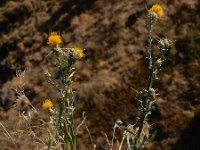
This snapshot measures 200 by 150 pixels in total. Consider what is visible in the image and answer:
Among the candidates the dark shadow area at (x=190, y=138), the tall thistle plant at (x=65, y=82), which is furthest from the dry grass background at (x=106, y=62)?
the tall thistle plant at (x=65, y=82)

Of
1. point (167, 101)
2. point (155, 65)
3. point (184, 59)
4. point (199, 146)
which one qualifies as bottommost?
point (199, 146)

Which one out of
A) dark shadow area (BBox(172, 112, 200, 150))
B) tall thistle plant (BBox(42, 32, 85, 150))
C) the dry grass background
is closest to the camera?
tall thistle plant (BBox(42, 32, 85, 150))

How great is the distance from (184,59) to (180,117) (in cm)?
213

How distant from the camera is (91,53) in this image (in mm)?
16266

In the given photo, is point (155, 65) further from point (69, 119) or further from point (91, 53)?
point (91, 53)

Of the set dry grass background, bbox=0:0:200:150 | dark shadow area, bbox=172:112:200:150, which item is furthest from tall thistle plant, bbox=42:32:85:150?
dark shadow area, bbox=172:112:200:150

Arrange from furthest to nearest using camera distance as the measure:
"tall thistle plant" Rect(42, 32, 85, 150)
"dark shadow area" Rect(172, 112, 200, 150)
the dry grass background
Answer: the dry grass background < "dark shadow area" Rect(172, 112, 200, 150) < "tall thistle plant" Rect(42, 32, 85, 150)

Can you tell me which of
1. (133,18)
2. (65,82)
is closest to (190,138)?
(133,18)

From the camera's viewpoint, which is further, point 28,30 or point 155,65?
point 28,30

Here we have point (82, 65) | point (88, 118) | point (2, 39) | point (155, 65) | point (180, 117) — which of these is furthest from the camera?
point (2, 39)

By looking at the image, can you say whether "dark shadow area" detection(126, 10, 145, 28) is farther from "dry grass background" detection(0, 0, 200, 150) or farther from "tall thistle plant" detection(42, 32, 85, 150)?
"tall thistle plant" detection(42, 32, 85, 150)

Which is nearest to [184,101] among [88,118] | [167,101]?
[167,101]

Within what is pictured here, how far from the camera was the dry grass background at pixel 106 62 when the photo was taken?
13.1 metres

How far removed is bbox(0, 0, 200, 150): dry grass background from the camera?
13148 mm
